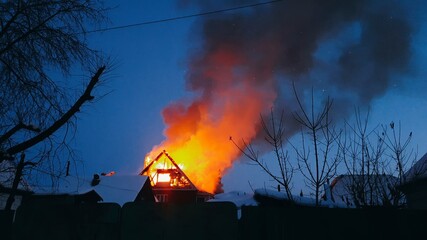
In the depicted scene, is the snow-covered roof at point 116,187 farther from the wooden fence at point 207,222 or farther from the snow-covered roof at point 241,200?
the wooden fence at point 207,222

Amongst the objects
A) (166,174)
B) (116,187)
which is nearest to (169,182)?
(166,174)

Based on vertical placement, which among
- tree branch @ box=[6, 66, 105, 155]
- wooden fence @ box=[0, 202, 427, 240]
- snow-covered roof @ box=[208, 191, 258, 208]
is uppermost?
tree branch @ box=[6, 66, 105, 155]

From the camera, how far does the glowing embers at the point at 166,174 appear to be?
4156cm

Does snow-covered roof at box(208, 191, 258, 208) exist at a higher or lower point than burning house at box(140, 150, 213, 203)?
lower

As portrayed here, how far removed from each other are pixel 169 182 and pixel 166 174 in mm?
1055

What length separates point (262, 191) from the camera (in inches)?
525

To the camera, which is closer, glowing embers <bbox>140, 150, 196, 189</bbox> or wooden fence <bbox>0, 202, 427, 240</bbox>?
wooden fence <bbox>0, 202, 427, 240</bbox>

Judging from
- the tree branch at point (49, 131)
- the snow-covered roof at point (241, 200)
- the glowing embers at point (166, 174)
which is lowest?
the snow-covered roof at point (241, 200)

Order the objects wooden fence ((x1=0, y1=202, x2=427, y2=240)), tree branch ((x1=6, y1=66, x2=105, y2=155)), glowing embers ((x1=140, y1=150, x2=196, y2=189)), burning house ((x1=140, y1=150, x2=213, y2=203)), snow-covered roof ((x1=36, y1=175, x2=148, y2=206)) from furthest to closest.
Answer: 1. glowing embers ((x1=140, y1=150, x2=196, y2=189))
2. burning house ((x1=140, y1=150, x2=213, y2=203))
3. snow-covered roof ((x1=36, y1=175, x2=148, y2=206))
4. wooden fence ((x1=0, y1=202, x2=427, y2=240))
5. tree branch ((x1=6, y1=66, x2=105, y2=155))

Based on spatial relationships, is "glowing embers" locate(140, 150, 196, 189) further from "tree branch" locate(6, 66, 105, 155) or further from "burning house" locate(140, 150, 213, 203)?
"tree branch" locate(6, 66, 105, 155)

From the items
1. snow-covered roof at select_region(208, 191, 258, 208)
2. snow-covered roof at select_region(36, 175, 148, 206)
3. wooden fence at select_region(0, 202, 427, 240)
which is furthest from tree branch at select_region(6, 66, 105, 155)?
snow-covered roof at select_region(36, 175, 148, 206)

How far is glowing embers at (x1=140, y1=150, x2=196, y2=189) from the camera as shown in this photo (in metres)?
41.6

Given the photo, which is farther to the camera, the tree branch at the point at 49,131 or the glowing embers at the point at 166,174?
the glowing embers at the point at 166,174

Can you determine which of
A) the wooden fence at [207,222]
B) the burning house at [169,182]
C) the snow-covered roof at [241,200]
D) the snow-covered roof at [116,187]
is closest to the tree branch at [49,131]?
the wooden fence at [207,222]
